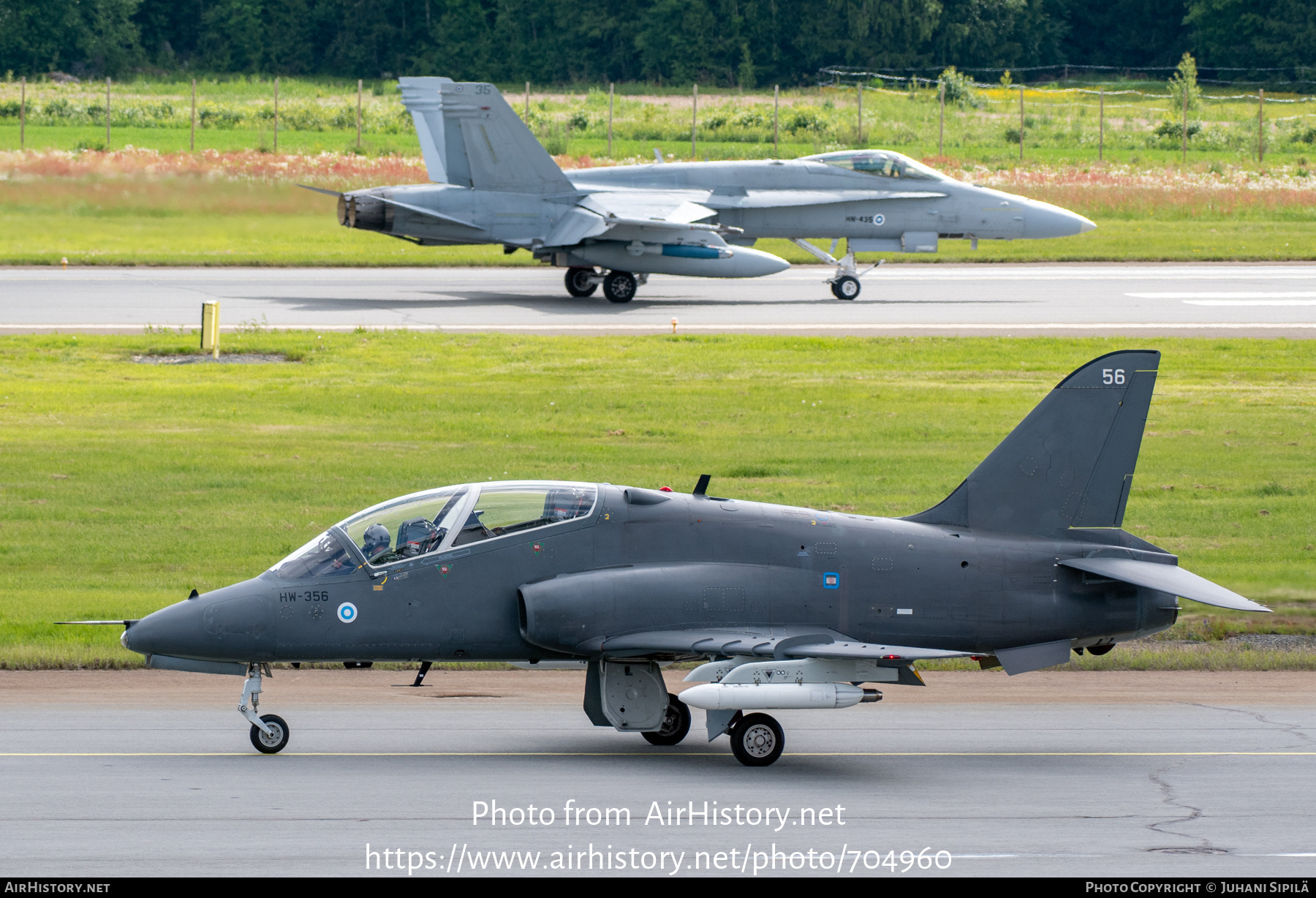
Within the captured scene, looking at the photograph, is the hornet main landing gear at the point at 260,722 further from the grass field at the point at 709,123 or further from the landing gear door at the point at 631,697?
the grass field at the point at 709,123

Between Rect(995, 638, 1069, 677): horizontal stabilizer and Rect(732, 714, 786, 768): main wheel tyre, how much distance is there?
2.17 meters

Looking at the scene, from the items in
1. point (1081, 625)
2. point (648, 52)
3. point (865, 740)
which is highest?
point (648, 52)

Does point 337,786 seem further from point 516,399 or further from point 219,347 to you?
point 219,347

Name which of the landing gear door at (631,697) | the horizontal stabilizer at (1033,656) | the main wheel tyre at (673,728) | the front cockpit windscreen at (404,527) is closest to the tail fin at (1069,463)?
the horizontal stabilizer at (1033,656)

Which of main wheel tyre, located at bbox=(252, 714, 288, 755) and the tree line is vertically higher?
the tree line

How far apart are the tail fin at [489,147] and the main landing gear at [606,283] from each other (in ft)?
8.49

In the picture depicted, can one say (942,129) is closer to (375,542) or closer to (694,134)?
(694,134)

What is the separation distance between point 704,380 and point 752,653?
19.2 meters

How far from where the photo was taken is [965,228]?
4206cm

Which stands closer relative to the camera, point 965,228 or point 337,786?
point 337,786

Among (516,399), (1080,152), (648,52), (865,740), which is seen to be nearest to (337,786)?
(865,740)

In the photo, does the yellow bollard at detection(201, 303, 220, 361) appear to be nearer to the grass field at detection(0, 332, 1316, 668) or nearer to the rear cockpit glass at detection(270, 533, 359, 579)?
the grass field at detection(0, 332, 1316, 668)

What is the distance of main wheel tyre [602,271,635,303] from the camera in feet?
133

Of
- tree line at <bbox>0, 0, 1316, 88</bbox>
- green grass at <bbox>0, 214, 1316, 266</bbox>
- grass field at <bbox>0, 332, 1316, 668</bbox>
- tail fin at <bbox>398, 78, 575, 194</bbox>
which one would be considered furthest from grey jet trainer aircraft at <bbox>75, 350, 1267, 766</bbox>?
tree line at <bbox>0, 0, 1316, 88</bbox>
